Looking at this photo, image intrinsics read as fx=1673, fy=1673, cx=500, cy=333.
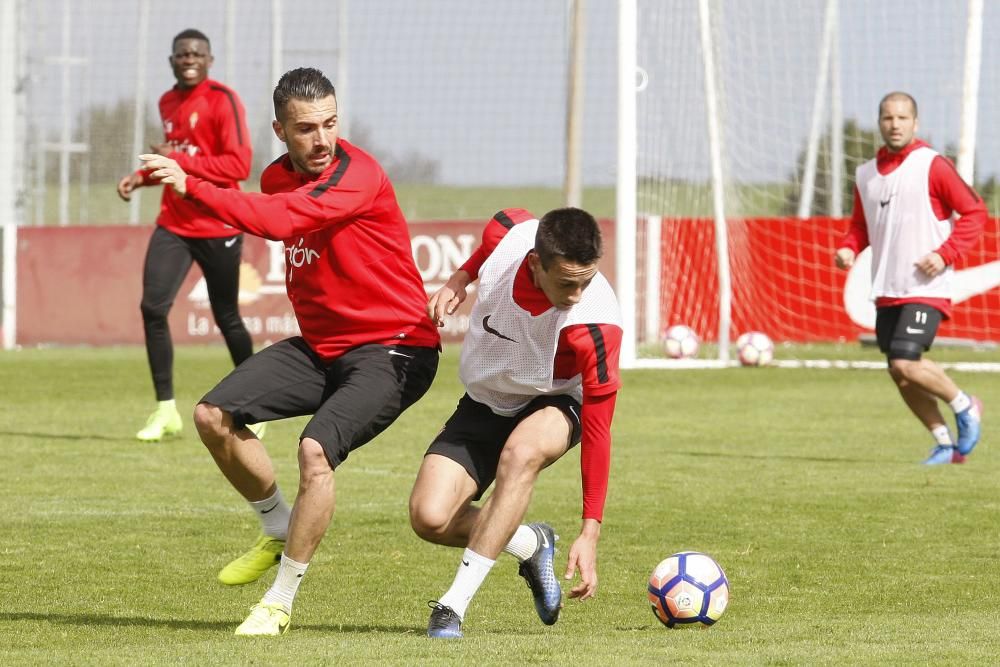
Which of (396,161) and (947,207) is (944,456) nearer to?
(947,207)

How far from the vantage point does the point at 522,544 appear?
596 cm

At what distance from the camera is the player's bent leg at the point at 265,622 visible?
5.42 m

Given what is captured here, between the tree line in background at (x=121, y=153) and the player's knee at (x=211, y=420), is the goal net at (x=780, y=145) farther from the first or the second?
the player's knee at (x=211, y=420)

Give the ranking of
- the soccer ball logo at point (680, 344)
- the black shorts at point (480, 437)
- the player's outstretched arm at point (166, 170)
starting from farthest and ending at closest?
1. the soccer ball logo at point (680, 344)
2. the black shorts at point (480, 437)
3. the player's outstretched arm at point (166, 170)

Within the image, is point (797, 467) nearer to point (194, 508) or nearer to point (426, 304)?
point (194, 508)

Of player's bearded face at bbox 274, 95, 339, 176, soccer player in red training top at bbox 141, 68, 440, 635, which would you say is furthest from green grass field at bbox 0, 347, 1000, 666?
player's bearded face at bbox 274, 95, 339, 176

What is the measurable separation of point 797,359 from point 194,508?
39.6 ft

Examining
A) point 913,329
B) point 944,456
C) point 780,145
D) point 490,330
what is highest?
point 780,145

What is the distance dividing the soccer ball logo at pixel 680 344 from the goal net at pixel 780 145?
31cm

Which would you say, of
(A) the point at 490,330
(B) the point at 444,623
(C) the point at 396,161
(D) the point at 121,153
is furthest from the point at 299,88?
(D) the point at 121,153

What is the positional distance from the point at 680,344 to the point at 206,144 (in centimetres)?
874

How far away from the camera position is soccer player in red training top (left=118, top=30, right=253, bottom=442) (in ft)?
35.8

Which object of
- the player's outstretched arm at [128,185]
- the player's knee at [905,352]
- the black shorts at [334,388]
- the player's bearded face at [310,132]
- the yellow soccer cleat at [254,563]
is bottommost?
the yellow soccer cleat at [254,563]

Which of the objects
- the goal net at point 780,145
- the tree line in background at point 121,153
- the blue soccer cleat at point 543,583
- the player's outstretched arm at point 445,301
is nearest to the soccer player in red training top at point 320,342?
the player's outstretched arm at point 445,301
